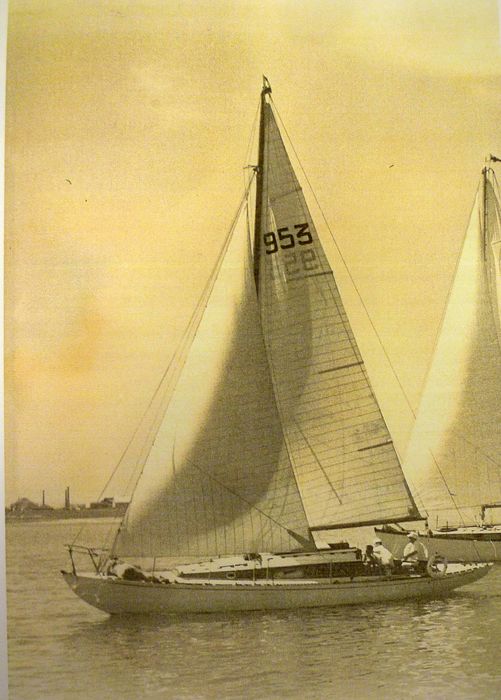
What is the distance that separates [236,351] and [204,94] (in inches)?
33.1

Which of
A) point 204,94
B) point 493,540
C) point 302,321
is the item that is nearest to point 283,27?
point 204,94

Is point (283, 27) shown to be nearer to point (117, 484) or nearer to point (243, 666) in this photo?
point (117, 484)

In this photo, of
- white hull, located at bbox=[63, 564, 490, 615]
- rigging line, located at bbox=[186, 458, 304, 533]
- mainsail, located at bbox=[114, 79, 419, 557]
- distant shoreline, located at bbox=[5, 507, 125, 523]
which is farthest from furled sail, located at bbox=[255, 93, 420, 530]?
distant shoreline, located at bbox=[5, 507, 125, 523]

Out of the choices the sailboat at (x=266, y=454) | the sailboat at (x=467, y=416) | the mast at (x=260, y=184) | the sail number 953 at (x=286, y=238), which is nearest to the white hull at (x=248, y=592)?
the sailboat at (x=266, y=454)

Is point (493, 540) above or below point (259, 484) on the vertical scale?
below

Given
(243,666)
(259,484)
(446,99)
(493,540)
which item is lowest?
(243,666)

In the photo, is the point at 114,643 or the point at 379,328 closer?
the point at 114,643

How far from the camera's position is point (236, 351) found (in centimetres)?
288

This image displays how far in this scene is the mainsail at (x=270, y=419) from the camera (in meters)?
2.82

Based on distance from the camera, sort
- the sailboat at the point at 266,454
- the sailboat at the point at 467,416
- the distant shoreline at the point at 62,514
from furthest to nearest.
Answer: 1. the sailboat at the point at 467,416
2. the sailboat at the point at 266,454
3. the distant shoreline at the point at 62,514

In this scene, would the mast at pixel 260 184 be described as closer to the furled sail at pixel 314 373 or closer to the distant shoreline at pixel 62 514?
the furled sail at pixel 314 373

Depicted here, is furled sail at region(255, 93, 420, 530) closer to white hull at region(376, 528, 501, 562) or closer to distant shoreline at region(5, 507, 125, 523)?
white hull at region(376, 528, 501, 562)

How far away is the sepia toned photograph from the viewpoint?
271 cm

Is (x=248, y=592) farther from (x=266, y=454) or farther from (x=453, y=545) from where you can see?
(x=453, y=545)
